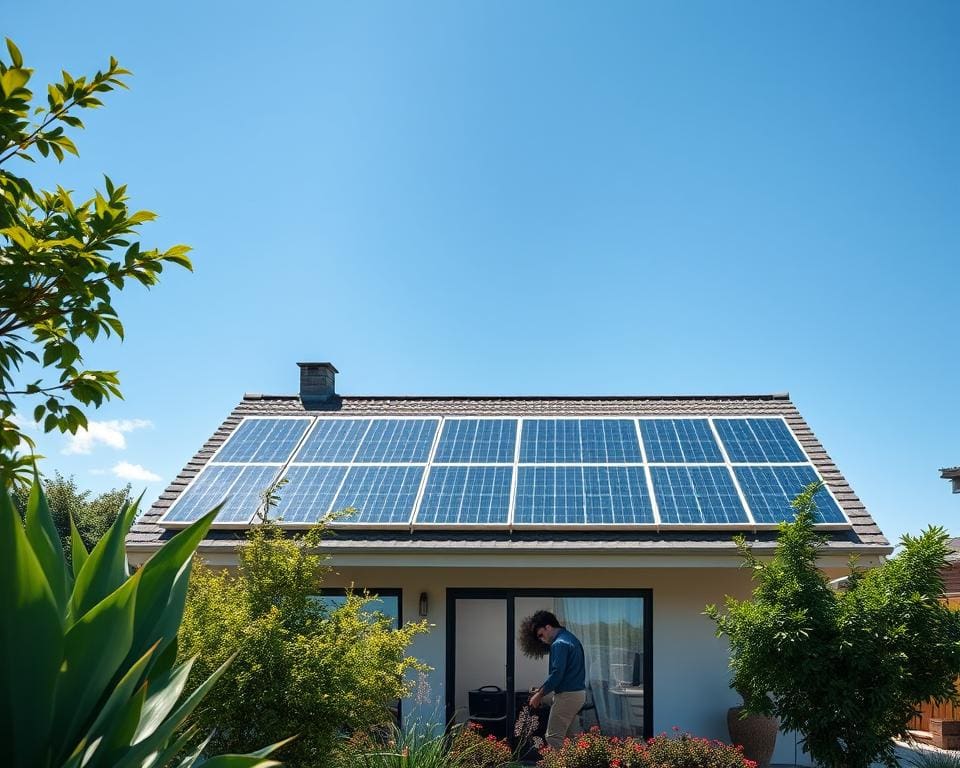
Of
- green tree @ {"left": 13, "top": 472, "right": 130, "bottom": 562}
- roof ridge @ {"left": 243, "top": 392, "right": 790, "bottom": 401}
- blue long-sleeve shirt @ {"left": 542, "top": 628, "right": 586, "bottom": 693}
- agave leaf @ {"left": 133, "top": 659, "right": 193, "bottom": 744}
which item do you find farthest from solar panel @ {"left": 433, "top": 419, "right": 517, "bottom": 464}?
green tree @ {"left": 13, "top": 472, "right": 130, "bottom": 562}

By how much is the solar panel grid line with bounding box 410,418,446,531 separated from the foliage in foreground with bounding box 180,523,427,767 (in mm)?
4730

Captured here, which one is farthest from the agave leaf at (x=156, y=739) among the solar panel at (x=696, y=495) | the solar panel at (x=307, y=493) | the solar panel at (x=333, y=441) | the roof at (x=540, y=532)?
the solar panel at (x=333, y=441)

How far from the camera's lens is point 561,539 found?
12.0 m

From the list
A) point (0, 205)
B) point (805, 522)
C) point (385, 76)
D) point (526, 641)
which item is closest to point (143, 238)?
point (0, 205)

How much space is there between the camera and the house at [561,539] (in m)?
12.0

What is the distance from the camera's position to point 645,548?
1173cm

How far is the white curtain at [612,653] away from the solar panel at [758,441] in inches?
120

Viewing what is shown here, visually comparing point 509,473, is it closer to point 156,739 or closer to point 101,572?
point 101,572

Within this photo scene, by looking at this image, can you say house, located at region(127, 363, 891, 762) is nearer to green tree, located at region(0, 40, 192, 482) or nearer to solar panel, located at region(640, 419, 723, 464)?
solar panel, located at region(640, 419, 723, 464)

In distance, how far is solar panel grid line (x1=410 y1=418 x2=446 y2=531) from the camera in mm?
12516

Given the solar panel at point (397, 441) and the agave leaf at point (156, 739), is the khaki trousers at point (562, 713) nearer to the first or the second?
the solar panel at point (397, 441)

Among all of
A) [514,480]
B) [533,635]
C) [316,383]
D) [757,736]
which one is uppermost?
[316,383]

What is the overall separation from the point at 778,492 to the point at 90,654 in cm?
1139

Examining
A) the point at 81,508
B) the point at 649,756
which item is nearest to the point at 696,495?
the point at 649,756
